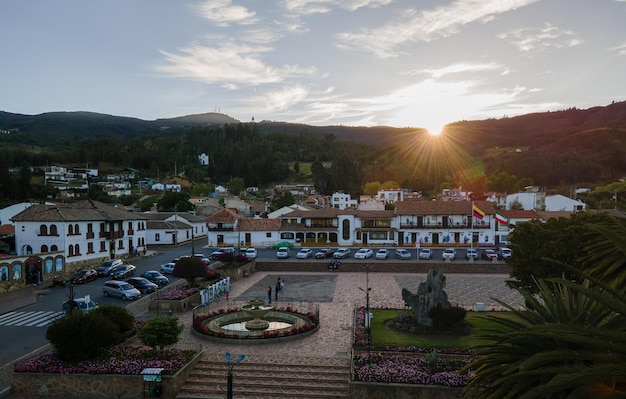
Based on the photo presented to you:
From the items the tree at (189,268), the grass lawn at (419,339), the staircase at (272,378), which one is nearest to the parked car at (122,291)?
the tree at (189,268)

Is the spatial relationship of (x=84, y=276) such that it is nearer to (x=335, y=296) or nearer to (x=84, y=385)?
(x=335, y=296)

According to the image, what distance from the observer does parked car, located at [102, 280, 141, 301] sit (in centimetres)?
2805

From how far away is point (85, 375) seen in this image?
15.8 metres

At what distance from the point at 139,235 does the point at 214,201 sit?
41.1 meters

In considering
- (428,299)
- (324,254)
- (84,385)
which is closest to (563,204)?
(324,254)

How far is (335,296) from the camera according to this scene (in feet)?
94.7

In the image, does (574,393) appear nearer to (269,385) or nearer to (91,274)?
(269,385)

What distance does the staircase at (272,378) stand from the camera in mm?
15562

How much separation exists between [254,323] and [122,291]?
10688mm

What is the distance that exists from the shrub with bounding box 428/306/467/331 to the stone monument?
1.13 feet

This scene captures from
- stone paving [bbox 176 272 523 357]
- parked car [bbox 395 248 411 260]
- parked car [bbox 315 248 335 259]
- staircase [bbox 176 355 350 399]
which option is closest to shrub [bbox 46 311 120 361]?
staircase [bbox 176 355 350 399]

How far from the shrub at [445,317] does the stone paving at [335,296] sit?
361cm

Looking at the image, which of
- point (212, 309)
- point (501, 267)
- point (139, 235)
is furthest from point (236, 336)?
point (139, 235)

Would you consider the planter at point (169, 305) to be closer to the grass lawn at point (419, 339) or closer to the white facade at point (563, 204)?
the grass lawn at point (419, 339)
